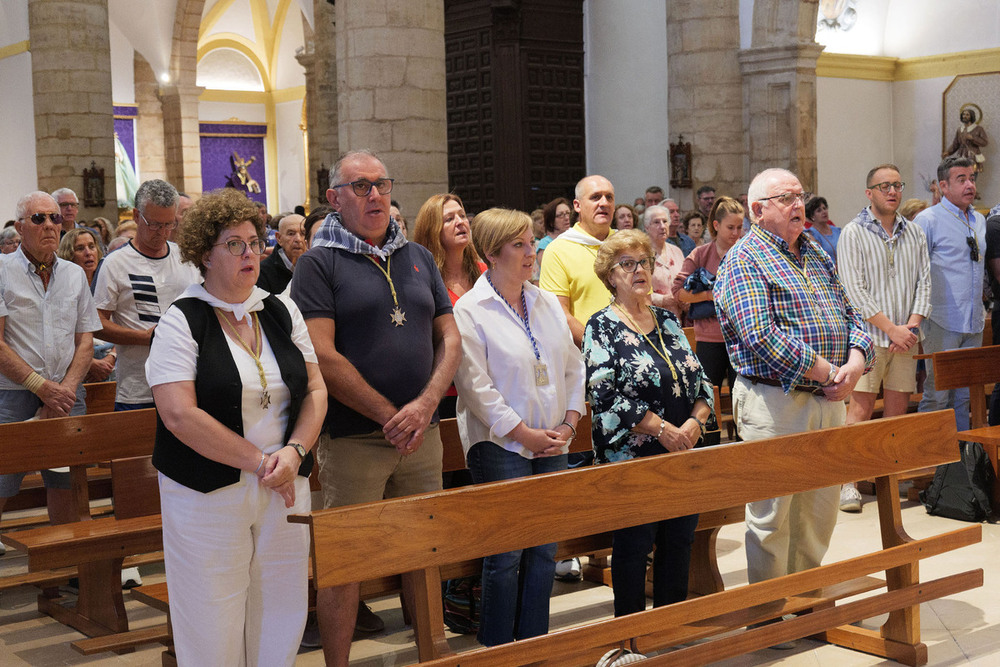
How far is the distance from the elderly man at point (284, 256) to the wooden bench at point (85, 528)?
0.71 meters

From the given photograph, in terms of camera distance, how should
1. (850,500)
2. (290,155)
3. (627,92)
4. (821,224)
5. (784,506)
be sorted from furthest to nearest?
(290,155) → (627,92) → (821,224) → (850,500) → (784,506)

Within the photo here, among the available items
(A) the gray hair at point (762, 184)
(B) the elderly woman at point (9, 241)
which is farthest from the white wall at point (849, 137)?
(A) the gray hair at point (762, 184)

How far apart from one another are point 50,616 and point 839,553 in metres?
3.49

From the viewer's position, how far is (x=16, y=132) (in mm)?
14414

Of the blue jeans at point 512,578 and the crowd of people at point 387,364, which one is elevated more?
the crowd of people at point 387,364

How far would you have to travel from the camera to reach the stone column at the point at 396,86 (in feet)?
25.4

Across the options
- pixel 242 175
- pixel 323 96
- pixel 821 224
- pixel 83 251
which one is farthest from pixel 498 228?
pixel 242 175

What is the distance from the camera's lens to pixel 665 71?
13391 millimetres

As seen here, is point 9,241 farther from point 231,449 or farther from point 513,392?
point 231,449

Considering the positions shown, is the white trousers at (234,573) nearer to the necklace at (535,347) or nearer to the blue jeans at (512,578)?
the blue jeans at (512,578)

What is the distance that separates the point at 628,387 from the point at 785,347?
23.4 inches

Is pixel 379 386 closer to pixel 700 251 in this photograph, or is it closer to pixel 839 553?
pixel 839 553

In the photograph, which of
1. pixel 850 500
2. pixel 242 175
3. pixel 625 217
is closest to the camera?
pixel 850 500

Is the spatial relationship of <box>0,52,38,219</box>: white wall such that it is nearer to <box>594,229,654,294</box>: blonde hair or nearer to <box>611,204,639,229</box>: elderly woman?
<box>611,204,639,229</box>: elderly woman
